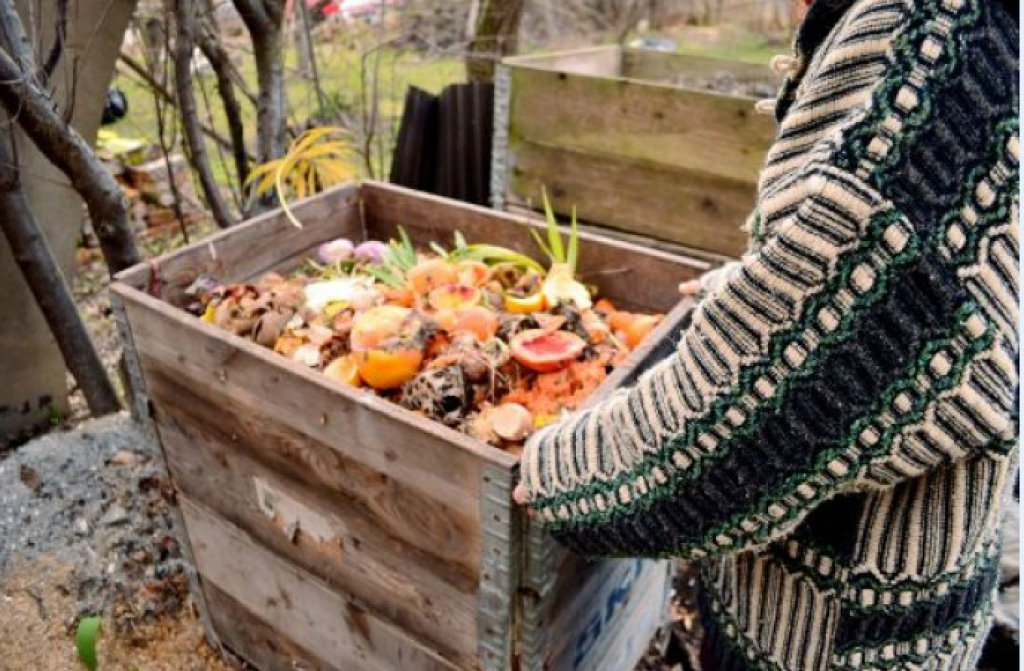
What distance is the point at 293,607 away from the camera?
1.82m

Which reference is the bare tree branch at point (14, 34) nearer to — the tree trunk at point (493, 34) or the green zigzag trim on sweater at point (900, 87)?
the green zigzag trim on sweater at point (900, 87)

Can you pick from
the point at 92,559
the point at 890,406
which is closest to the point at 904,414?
the point at 890,406

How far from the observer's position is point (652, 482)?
0.95m

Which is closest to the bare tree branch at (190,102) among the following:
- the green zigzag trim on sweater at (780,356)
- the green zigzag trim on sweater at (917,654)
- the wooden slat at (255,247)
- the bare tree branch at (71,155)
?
the bare tree branch at (71,155)

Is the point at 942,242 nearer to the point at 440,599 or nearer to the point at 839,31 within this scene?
the point at 839,31

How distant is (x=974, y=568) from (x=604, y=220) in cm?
235

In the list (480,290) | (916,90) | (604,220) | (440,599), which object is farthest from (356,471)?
(604,220)

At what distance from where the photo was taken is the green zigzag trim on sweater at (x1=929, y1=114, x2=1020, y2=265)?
73cm

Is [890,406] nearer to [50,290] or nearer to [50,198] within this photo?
[50,290]

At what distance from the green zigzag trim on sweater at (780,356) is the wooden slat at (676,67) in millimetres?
3588

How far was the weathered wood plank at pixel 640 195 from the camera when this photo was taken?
3.00 m

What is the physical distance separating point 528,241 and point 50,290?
1.73m

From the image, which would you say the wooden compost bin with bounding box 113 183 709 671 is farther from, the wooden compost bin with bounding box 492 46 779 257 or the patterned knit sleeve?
the wooden compost bin with bounding box 492 46 779 257

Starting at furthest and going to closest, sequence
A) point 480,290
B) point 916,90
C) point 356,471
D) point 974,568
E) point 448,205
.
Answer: point 448,205 → point 480,290 → point 356,471 → point 974,568 → point 916,90
